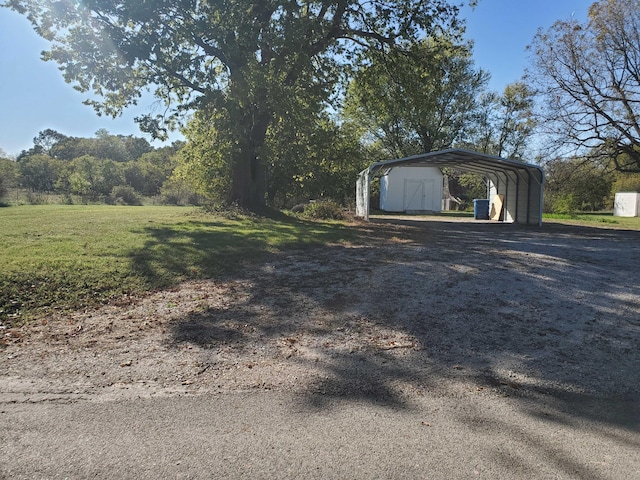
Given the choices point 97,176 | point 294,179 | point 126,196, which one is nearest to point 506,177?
point 294,179

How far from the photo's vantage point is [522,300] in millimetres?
6383

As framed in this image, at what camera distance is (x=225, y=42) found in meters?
14.4

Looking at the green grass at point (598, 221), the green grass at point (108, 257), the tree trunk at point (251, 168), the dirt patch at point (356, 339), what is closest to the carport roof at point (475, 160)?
the green grass at point (598, 221)

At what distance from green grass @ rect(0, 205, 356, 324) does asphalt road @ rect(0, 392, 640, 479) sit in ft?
11.0

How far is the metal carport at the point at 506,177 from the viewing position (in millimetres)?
20016

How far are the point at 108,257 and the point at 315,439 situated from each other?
706 cm

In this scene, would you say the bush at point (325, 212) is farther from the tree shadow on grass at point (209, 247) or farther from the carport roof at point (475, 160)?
the tree shadow on grass at point (209, 247)

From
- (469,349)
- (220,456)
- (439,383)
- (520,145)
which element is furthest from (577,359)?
(520,145)

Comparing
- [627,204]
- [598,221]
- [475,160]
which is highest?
[475,160]

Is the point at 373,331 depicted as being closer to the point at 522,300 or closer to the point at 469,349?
the point at 469,349

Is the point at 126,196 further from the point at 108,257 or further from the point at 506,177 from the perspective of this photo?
the point at 108,257

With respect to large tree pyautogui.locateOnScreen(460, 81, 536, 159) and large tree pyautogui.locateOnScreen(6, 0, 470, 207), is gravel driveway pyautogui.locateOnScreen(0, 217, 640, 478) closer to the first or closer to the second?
large tree pyautogui.locateOnScreen(6, 0, 470, 207)

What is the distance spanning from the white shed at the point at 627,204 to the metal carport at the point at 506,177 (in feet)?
54.5

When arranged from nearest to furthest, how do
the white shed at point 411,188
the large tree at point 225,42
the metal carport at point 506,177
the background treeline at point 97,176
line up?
the large tree at point 225,42 → the metal carport at point 506,177 → the white shed at point 411,188 → the background treeline at point 97,176
